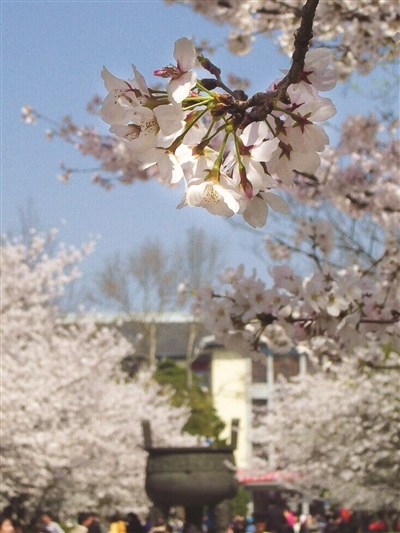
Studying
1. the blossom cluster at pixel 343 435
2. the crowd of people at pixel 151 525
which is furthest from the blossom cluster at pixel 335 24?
the blossom cluster at pixel 343 435

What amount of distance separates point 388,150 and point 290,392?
14.2 metres

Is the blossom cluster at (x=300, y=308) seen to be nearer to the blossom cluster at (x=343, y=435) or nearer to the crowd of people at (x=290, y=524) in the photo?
the crowd of people at (x=290, y=524)

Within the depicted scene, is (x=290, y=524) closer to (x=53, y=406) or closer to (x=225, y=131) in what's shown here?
(x=53, y=406)

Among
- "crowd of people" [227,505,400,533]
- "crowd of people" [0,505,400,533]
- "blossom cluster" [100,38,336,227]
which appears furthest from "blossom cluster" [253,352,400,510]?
"blossom cluster" [100,38,336,227]

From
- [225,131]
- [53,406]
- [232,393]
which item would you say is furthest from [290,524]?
[232,393]

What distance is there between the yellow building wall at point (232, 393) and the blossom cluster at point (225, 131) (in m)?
36.2

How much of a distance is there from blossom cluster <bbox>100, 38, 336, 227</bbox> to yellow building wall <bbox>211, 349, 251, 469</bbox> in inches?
1427

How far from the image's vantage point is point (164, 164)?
1700 millimetres

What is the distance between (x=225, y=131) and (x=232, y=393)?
38.6m

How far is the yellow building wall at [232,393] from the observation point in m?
39.2

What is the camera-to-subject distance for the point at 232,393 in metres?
39.9

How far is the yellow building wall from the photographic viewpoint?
128 ft

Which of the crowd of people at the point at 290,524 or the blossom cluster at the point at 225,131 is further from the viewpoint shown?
the crowd of people at the point at 290,524

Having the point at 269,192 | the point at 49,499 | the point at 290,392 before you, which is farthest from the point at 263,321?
the point at 290,392
